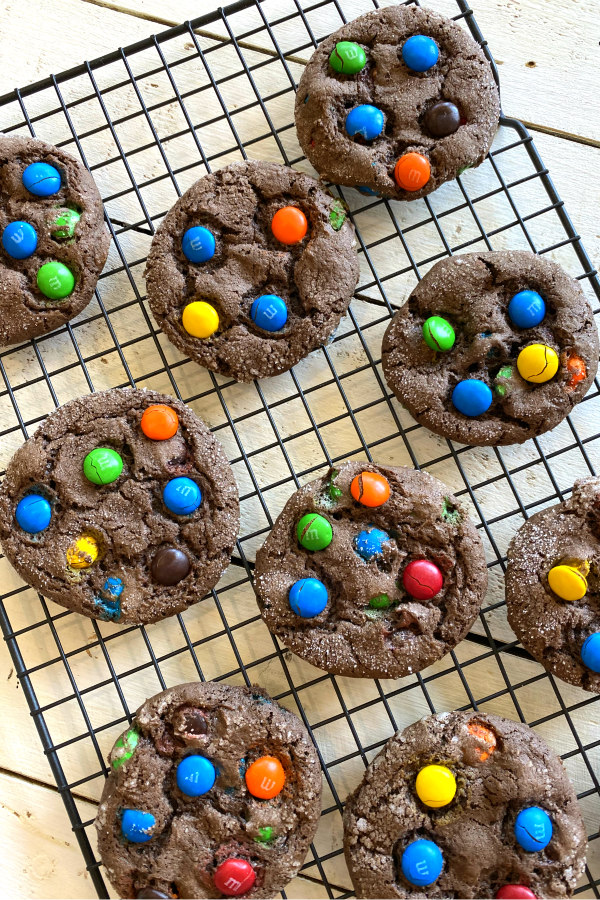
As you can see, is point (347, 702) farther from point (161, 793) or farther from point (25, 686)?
point (25, 686)

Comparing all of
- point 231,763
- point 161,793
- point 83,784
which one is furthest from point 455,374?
point 83,784

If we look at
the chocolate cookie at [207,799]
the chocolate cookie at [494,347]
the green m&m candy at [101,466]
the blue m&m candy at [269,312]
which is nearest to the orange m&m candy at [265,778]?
the chocolate cookie at [207,799]

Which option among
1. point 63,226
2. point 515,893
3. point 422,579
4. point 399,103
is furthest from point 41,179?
point 515,893

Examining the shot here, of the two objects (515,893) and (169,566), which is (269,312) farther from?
(515,893)

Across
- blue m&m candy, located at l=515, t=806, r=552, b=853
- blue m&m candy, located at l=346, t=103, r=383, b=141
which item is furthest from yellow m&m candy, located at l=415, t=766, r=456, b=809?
blue m&m candy, located at l=346, t=103, r=383, b=141

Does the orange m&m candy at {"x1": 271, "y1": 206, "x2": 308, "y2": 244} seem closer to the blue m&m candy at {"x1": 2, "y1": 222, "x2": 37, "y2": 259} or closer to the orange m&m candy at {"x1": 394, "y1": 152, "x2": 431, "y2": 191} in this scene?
the orange m&m candy at {"x1": 394, "y1": 152, "x2": 431, "y2": 191}

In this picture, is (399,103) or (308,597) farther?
(399,103)

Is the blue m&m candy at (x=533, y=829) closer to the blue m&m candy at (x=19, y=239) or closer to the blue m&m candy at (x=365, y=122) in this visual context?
the blue m&m candy at (x=365, y=122)
